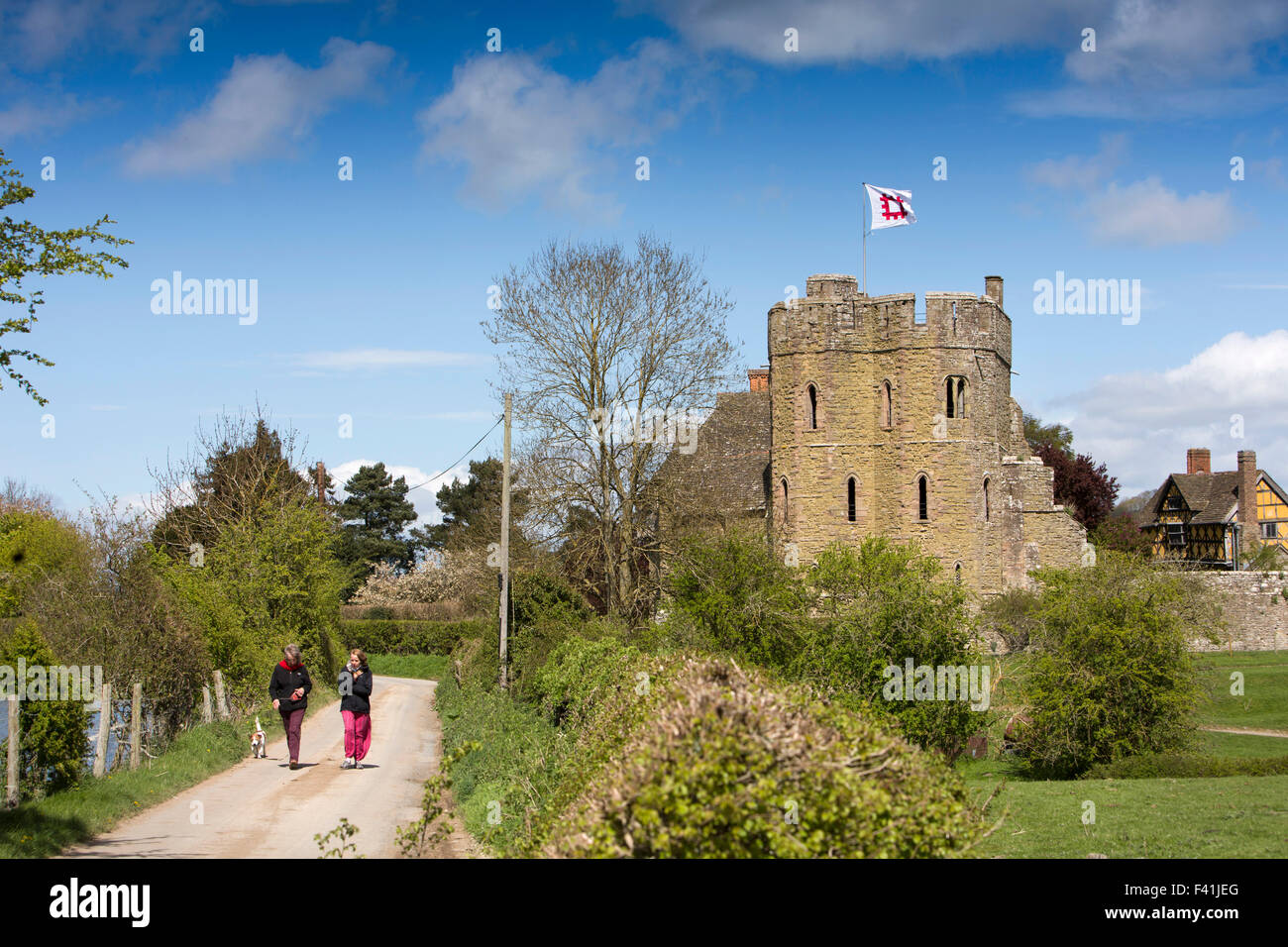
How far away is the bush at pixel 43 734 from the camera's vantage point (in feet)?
42.6

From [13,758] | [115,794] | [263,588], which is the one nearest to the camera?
[13,758]

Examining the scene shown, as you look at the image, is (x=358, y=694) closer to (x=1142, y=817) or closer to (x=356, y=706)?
(x=356, y=706)

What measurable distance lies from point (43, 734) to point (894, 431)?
34.4 metres

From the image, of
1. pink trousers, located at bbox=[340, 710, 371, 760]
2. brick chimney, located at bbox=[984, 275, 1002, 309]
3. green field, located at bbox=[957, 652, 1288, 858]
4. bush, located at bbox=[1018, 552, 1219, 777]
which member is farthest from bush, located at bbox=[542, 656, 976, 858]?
brick chimney, located at bbox=[984, 275, 1002, 309]

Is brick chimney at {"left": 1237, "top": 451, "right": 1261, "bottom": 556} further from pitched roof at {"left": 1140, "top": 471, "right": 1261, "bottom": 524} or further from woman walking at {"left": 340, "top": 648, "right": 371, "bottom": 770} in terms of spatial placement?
woman walking at {"left": 340, "top": 648, "right": 371, "bottom": 770}

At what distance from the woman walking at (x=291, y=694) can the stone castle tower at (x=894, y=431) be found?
26252 millimetres

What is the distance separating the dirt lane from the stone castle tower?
80.1ft

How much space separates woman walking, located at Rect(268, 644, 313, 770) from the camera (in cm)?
1678

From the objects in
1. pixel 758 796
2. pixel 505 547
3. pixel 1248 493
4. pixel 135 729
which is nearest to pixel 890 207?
pixel 505 547

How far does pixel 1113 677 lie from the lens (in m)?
20.0

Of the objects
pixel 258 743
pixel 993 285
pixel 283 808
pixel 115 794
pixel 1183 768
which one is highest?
pixel 993 285
